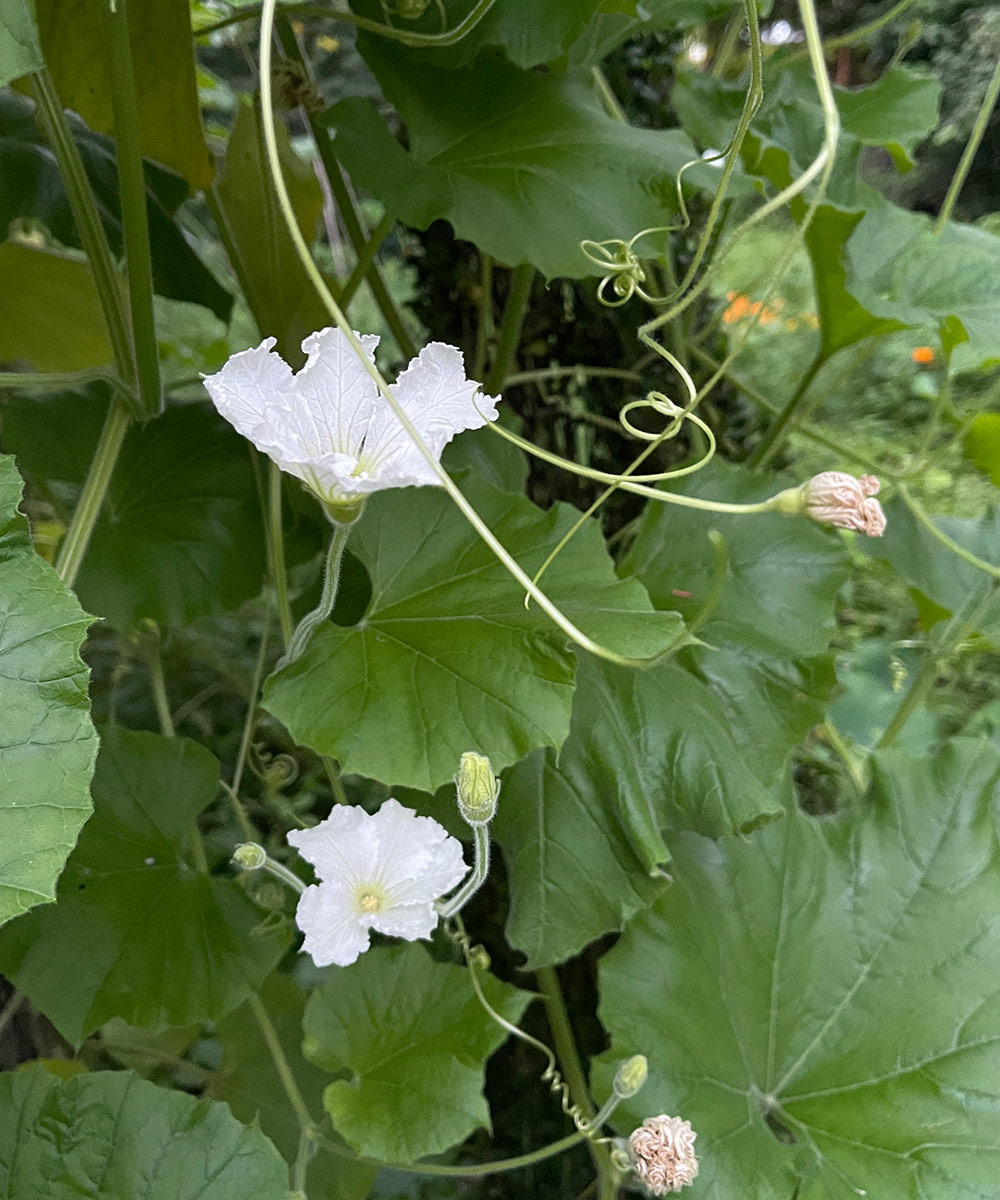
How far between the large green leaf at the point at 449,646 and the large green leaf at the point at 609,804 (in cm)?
11

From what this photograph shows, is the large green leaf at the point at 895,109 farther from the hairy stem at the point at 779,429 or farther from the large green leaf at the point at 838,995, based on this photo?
the large green leaf at the point at 838,995

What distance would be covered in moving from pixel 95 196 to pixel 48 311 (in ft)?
0.58

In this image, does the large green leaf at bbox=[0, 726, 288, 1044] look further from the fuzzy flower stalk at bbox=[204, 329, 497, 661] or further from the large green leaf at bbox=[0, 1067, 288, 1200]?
the fuzzy flower stalk at bbox=[204, 329, 497, 661]

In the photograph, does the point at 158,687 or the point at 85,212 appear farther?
the point at 158,687

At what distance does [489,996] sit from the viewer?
653mm

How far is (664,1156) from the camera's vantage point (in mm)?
528

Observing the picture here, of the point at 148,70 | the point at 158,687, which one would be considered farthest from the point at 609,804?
the point at 148,70

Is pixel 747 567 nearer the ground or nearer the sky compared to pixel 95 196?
nearer the ground

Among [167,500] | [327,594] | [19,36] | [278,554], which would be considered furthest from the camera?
[167,500]

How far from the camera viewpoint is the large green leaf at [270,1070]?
822 millimetres

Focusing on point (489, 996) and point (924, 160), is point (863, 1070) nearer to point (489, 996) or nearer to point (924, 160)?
point (489, 996)

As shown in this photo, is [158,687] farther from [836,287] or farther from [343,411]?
[836,287]

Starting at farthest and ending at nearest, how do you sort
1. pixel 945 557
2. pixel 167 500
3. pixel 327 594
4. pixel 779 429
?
pixel 945 557
pixel 779 429
pixel 167 500
pixel 327 594

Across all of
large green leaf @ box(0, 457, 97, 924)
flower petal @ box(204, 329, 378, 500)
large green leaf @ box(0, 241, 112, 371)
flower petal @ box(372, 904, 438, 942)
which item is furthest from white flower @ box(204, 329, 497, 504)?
large green leaf @ box(0, 241, 112, 371)
